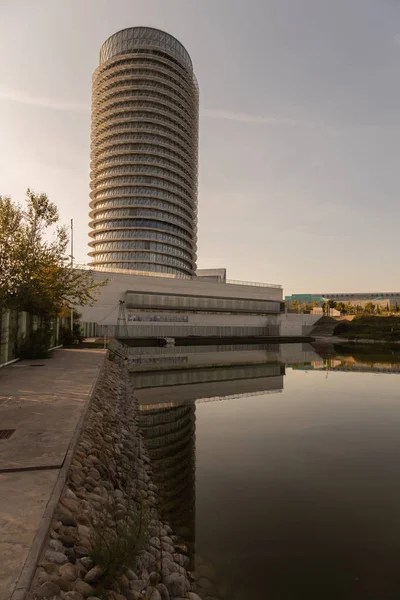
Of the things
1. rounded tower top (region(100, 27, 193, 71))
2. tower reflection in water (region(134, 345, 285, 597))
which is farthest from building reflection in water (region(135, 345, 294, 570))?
rounded tower top (region(100, 27, 193, 71))

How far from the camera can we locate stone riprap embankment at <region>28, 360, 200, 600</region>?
192 inches

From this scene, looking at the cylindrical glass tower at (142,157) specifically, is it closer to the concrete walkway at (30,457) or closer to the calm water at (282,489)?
the calm water at (282,489)

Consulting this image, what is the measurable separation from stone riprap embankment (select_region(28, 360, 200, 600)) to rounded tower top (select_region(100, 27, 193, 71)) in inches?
4904

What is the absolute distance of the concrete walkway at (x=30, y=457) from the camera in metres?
4.67

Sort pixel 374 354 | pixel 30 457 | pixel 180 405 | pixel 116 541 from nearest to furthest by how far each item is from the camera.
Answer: pixel 116 541 < pixel 30 457 < pixel 180 405 < pixel 374 354

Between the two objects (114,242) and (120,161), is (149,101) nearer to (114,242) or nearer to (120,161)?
(120,161)

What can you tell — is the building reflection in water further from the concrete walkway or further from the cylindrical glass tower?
the cylindrical glass tower

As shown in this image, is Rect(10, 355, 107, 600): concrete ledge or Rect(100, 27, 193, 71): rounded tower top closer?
Rect(10, 355, 107, 600): concrete ledge

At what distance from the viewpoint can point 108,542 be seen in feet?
19.2

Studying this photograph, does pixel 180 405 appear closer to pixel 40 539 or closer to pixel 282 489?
pixel 282 489

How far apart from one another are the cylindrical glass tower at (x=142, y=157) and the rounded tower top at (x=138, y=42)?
0.25 metres

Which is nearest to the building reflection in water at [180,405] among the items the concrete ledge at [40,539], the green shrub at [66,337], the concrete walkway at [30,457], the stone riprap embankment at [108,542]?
the stone riprap embankment at [108,542]

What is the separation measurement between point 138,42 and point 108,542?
12916 centimetres

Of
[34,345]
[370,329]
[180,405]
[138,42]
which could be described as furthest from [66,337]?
[138,42]
